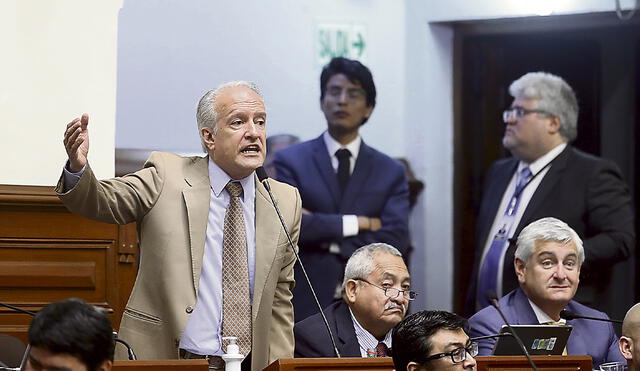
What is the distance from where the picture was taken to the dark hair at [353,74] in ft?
21.0

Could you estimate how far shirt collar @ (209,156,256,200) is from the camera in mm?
4258

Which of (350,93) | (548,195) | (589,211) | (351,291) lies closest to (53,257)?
(351,291)

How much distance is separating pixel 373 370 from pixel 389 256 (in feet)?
3.45

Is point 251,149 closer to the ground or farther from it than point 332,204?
farther from it

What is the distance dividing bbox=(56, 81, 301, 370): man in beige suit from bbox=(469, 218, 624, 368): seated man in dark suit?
1145mm

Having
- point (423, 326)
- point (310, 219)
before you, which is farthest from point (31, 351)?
point (310, 219)

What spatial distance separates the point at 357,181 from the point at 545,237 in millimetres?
1362

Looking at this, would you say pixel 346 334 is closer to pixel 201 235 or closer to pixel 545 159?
pixel 201 235

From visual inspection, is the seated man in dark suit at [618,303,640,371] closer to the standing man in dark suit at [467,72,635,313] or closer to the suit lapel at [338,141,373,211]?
the standing man in dark suit at [467,72,635,313]

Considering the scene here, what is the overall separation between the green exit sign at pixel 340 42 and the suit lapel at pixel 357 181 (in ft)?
3.98

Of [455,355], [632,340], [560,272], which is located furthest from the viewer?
[560,272]

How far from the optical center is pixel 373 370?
153 inches

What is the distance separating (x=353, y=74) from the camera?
6.39m

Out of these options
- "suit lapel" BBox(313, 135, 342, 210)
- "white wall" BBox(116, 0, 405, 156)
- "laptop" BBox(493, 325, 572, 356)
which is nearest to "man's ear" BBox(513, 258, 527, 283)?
"laptop" BBox(493, 325, 572, 356)
